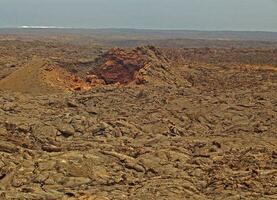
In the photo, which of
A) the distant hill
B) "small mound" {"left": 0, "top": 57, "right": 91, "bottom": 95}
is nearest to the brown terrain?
"small mound" {"left": 0, "top": 57, "right": 91, "bottom": 95}

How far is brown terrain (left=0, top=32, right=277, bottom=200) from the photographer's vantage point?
8.01 metres

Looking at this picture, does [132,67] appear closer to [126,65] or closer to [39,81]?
[126,65]

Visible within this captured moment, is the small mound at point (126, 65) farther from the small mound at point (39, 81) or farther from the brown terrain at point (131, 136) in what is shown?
the small mound at point (39, 81)

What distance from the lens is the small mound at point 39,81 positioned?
651 inches

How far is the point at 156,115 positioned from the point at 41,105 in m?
3.08

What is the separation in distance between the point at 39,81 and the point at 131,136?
6.17 m

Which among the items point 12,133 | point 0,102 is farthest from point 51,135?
point 0,102

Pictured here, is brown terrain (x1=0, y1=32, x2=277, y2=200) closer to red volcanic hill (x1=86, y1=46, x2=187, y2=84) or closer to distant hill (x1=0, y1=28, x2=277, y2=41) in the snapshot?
red volcanic hill (x1=86, y1=46, x2=187, y2=84)

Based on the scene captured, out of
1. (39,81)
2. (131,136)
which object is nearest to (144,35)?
(39,81)

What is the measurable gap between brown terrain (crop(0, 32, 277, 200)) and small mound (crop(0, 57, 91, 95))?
0.04m

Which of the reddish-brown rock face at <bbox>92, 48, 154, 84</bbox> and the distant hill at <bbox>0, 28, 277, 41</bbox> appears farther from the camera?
the distant hill at <bbox>0, 28, 277, 41</bbox>

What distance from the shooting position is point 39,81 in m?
16.8

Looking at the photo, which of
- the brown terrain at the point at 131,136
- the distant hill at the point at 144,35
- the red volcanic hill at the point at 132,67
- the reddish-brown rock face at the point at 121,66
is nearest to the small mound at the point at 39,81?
the brown terrain at the point at 131,136

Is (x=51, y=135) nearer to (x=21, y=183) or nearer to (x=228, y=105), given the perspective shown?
(x=21, y=183)
